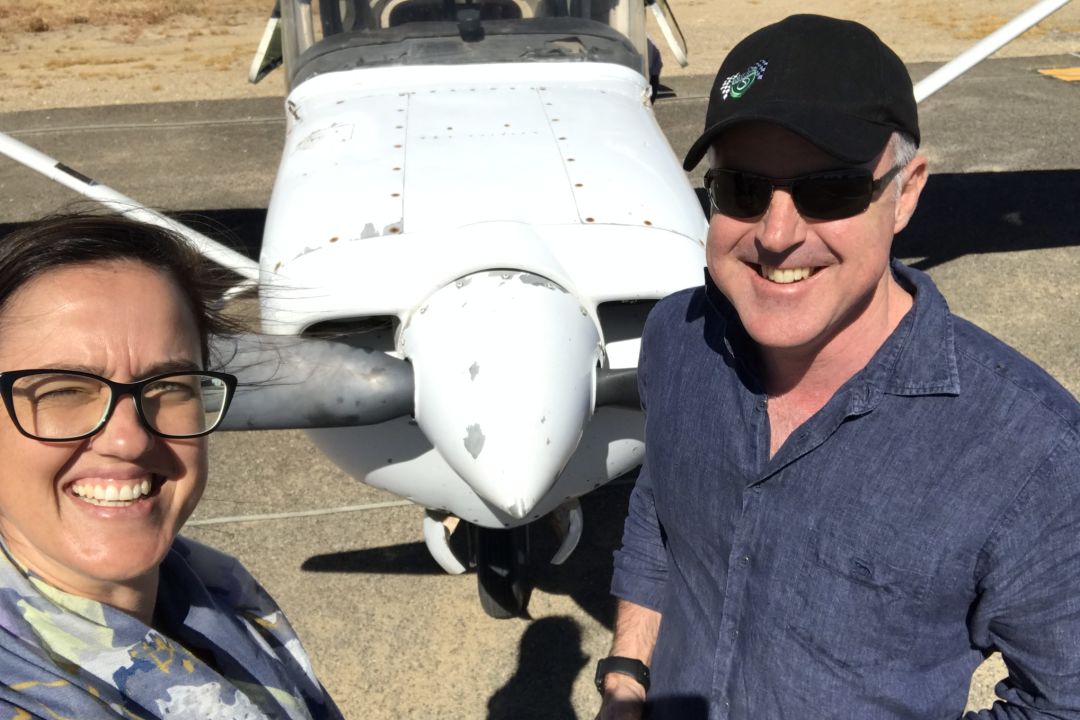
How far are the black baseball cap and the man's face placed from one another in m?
0.04

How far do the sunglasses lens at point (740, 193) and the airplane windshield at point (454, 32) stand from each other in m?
2.64

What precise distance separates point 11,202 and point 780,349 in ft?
27.9

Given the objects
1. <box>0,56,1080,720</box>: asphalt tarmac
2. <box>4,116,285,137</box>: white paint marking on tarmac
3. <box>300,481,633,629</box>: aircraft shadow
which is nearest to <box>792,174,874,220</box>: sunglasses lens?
<box>0,56,1080,720</box>: asphalt tarmac

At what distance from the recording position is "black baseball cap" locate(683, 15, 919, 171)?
56.6 inches

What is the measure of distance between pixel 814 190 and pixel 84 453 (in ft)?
3.40

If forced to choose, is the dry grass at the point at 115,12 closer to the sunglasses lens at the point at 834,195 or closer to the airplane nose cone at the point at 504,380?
the airplane nose cone at the point at 504,380

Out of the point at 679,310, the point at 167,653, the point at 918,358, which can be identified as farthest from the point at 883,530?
the point at 167,653

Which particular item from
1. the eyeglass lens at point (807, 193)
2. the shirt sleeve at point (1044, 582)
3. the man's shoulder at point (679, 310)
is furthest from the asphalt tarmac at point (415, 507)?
the shirt sleeve at point (1044, 582)

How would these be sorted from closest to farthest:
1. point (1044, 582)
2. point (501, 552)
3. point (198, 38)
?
point (1044, 582) < point (501, 552) < point (198, 38)

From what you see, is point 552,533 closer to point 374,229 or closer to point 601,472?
point 601,472

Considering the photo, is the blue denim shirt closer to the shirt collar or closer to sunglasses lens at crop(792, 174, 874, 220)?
the shirt collar

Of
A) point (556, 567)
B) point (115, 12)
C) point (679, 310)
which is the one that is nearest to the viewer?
point (679, 310)

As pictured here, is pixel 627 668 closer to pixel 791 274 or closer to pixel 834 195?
pixel 791 274

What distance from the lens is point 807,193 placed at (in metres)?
1.52
